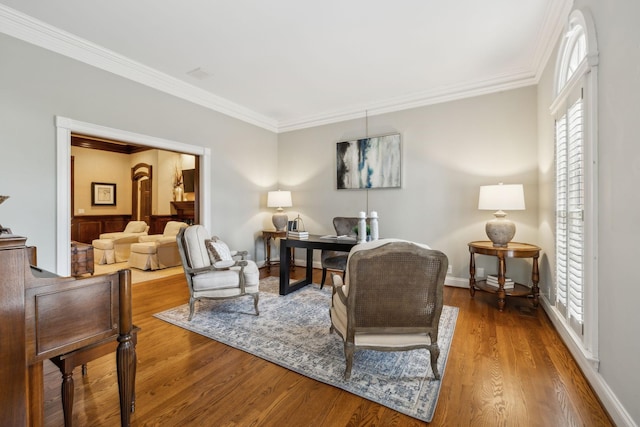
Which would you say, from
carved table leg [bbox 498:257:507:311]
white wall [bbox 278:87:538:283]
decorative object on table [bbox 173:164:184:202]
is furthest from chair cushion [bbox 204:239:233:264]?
decorative object on table [bbox 173:164:184:202]

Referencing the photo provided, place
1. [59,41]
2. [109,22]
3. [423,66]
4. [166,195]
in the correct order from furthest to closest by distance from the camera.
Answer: [166,195] < [423,66] < [59,41] < [109,22]

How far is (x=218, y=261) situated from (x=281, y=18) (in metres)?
2.51

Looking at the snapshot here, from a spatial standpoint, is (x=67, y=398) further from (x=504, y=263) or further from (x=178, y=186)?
(x=178, y=186)

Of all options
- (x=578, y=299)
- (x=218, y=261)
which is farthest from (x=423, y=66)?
(x=218, y=261)

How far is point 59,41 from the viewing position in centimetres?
290

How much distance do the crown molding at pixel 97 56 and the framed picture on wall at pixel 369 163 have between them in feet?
6.93

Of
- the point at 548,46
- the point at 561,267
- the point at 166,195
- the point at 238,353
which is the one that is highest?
the point at 548,46

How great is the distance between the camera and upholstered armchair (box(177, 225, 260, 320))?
2.96 m

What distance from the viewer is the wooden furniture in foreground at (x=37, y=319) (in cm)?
94

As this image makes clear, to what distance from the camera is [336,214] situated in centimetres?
513

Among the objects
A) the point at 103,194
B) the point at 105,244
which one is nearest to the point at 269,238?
the point at 105,244

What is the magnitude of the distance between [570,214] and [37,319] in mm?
3329

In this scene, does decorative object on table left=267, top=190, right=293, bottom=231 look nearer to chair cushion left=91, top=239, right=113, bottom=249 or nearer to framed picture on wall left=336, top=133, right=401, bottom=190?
framed picture on wall left=336, top=133, right=401, bottom=190

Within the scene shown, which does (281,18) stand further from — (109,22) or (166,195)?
(166,195)
